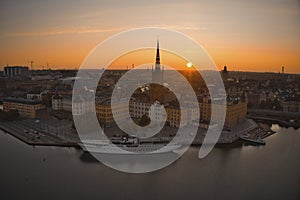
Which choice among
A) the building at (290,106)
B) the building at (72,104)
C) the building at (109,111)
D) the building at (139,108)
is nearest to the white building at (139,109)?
the building at (139,108)

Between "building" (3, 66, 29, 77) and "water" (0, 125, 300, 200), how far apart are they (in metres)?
0.79

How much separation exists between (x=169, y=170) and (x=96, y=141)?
1049 millimetres

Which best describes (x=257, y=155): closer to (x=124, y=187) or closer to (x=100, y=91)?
(x=124, y=187)

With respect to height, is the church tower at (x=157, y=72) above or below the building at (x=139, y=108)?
above

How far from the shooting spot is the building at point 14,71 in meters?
3.37

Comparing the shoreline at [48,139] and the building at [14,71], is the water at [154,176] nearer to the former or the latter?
the shoreline at [48,139]

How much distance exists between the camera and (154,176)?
9.37ft

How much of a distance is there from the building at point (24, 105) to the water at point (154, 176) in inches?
24.4

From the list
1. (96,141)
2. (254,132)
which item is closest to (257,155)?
(254,132)

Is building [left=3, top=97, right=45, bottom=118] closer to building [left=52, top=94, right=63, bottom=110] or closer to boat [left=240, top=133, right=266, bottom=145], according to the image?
building [left=52, top=94, right=63, bottom=110]

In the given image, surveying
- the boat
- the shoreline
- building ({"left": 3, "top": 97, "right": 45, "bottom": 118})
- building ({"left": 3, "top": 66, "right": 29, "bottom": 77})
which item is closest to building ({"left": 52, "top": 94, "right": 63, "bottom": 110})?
building ({"left": 3, "top": 97, "right": 45, "bottom": 118})

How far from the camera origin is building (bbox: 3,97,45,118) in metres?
3.95

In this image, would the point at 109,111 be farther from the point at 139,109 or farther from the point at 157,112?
the point at 157,112

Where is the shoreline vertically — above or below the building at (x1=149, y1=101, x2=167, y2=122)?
below
